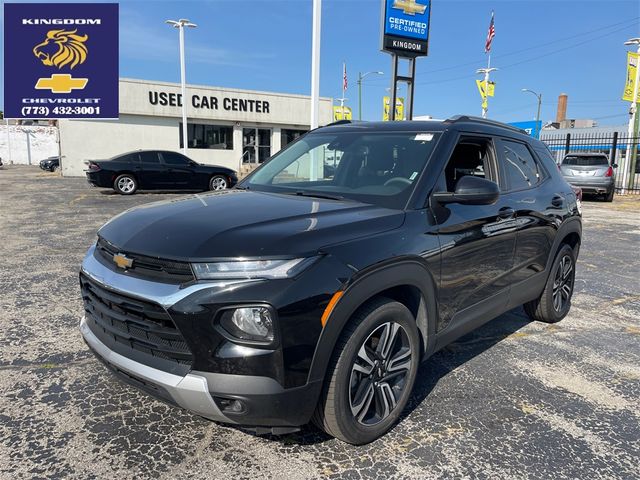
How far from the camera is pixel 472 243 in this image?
318 centimetres

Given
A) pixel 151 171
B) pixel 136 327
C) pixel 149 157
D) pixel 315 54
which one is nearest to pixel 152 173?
pixel 151 171

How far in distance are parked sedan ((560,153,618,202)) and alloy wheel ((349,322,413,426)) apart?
54.5ft

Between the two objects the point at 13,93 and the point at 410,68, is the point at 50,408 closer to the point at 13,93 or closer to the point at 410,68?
the point at 410,68

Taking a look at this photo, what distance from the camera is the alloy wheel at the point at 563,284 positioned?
4656 mm

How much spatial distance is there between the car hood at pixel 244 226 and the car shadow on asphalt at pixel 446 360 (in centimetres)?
117

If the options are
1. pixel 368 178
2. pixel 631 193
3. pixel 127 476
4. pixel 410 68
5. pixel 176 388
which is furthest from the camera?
pixel 631 193

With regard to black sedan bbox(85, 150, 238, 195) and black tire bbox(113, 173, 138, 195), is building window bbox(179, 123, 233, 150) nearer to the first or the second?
black sedan bbox(85, 150, 238, 195)

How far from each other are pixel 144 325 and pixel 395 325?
131 cm

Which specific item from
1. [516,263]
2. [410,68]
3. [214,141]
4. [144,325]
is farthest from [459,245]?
[214,141]

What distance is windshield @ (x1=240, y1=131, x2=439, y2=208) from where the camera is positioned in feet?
10.3

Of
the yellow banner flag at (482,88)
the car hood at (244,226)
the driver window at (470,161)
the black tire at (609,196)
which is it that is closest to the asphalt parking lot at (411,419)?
the car hood at (244,226)

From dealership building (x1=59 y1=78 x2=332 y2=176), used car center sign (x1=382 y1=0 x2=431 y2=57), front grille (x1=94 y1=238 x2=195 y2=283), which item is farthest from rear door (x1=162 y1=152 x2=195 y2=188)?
front grille (x1=94 y1=238 x2=195 y2=283)

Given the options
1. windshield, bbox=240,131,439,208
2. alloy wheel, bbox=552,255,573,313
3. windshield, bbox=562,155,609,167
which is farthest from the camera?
windshield, bbox=562,155,609,167

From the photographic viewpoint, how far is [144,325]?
2.28 metres
